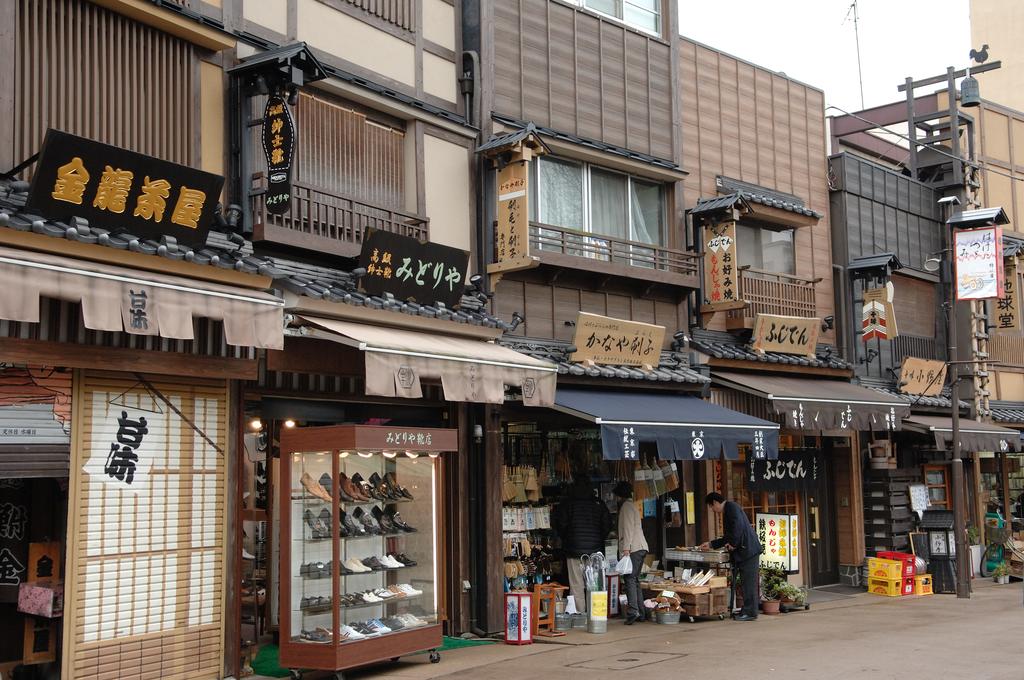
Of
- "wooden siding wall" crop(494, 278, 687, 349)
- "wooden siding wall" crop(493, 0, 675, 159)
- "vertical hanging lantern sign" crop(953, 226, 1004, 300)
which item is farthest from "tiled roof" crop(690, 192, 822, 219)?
"vertical hanging lantern sign" crop(953, 226, 1004, 300)

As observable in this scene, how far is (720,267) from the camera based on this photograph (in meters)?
19.8

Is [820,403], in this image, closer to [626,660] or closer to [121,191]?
[626,660]

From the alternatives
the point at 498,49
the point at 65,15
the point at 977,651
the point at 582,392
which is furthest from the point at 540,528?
the point at 65,15

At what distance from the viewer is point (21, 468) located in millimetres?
10266

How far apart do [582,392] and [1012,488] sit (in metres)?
18.2

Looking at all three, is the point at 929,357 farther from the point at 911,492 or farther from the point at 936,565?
the point at 936,565

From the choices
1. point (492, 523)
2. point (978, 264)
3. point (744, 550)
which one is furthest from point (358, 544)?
point (978, 264)

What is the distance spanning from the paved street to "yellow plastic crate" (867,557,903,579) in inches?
121

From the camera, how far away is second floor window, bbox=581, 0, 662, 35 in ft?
63.9

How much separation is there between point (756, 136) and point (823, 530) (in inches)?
341

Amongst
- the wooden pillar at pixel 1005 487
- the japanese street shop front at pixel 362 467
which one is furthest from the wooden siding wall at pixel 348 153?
the wooden pillar at pixel 1005 487

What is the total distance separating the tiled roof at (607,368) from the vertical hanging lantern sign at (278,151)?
4.92 m

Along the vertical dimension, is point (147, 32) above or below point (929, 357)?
above

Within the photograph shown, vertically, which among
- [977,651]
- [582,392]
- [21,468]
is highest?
[582,392]
